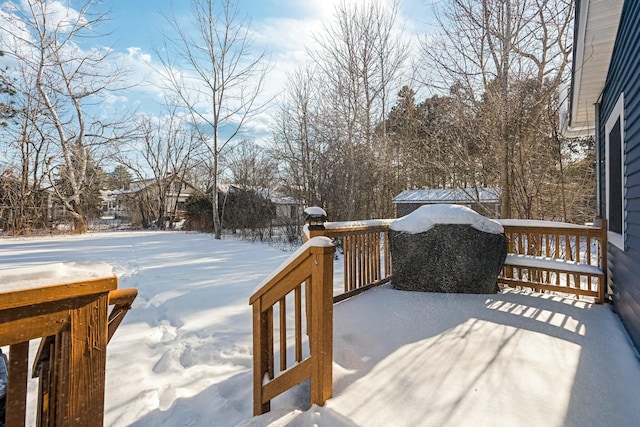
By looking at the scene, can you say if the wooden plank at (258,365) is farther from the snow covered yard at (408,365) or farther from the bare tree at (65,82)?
the bare tree at (65,82)

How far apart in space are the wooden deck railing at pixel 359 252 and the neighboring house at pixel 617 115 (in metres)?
2.33

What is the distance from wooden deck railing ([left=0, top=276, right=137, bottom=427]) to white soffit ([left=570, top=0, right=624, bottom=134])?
13.3 ft

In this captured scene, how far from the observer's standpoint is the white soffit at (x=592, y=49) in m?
2.99

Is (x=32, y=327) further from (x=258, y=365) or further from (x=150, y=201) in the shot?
(x=150, y=201)

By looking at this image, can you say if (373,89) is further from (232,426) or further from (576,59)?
(232,426)

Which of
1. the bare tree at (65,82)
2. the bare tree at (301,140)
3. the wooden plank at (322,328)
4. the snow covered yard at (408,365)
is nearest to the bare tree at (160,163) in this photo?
the bare tree at (65,82)

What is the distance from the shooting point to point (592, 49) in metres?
3.56

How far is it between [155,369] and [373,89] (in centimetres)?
1122

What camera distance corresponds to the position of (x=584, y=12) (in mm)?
2998

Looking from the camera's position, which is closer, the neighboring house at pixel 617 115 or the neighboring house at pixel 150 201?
the neighboring house at pixel 617 115

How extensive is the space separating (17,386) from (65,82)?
17.2 metres

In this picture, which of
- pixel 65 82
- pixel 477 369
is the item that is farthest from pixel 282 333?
pixel 65 82

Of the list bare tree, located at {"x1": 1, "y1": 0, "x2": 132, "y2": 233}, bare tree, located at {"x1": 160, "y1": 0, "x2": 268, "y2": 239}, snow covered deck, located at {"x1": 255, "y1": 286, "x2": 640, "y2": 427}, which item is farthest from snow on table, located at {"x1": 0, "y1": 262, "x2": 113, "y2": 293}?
bare tree, located at {"x1": 1, "y1": 0, "x2": 132, "y2": 233}

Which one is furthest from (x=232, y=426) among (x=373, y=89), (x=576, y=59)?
(x=373, y=89)
